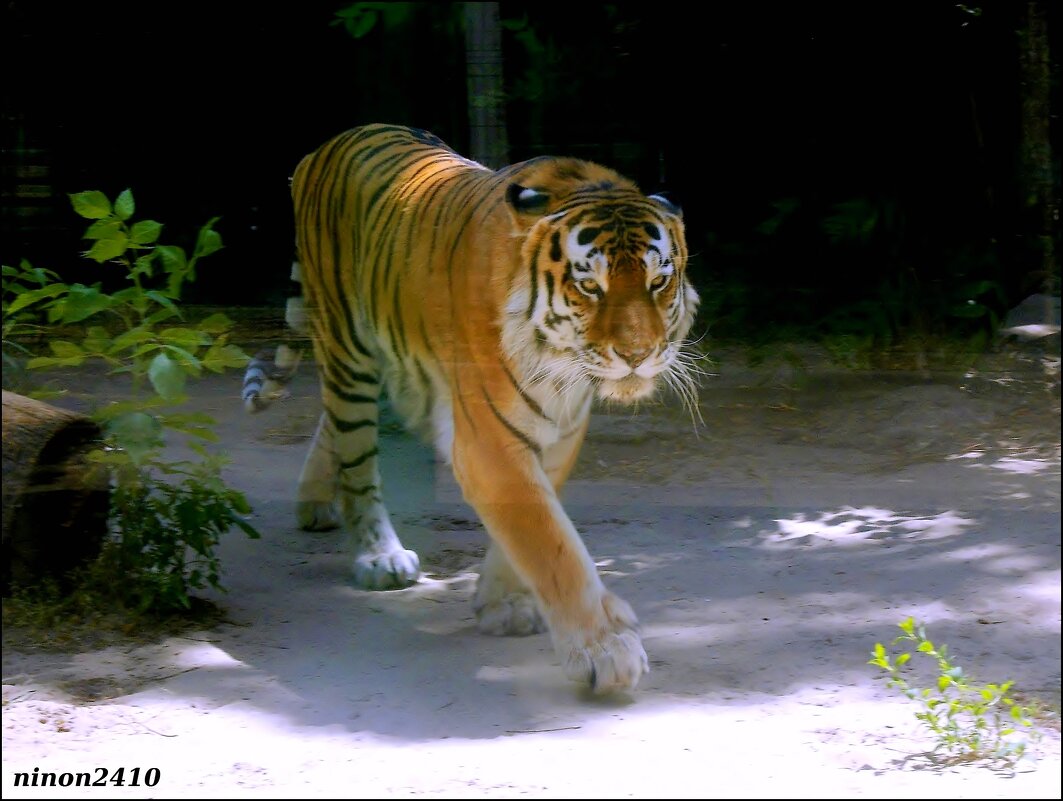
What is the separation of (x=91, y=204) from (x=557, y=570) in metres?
1.13

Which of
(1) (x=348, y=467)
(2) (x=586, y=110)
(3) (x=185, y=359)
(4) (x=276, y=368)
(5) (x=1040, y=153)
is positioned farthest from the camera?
(1) (x=348, y=467)

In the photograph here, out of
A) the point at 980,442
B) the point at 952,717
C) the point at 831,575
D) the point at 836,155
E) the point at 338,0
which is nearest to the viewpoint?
the point at 952,717

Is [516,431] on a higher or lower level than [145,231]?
lower

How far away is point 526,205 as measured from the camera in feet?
7.46

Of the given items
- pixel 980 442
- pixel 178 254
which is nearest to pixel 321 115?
pixel 178 254

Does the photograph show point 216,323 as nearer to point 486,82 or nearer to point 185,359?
point 185,359

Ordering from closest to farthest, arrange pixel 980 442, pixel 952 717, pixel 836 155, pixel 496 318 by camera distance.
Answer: pixel 952 717, pixel 496 318, pixel 836 155, pixel 980 442

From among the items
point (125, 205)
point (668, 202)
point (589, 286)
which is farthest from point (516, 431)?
point (125, 205)

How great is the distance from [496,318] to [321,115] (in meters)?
0.48

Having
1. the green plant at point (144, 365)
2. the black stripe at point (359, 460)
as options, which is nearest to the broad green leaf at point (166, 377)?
the green plant at point (144, 365)

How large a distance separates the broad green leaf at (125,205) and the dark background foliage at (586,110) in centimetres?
2

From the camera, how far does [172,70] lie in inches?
89.0

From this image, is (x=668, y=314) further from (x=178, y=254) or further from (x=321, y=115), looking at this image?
(x=178, y=254)

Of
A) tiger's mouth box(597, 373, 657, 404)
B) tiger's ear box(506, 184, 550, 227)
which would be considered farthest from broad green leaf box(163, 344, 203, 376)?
tiger's mouth box(597, 373, 657, 404)
